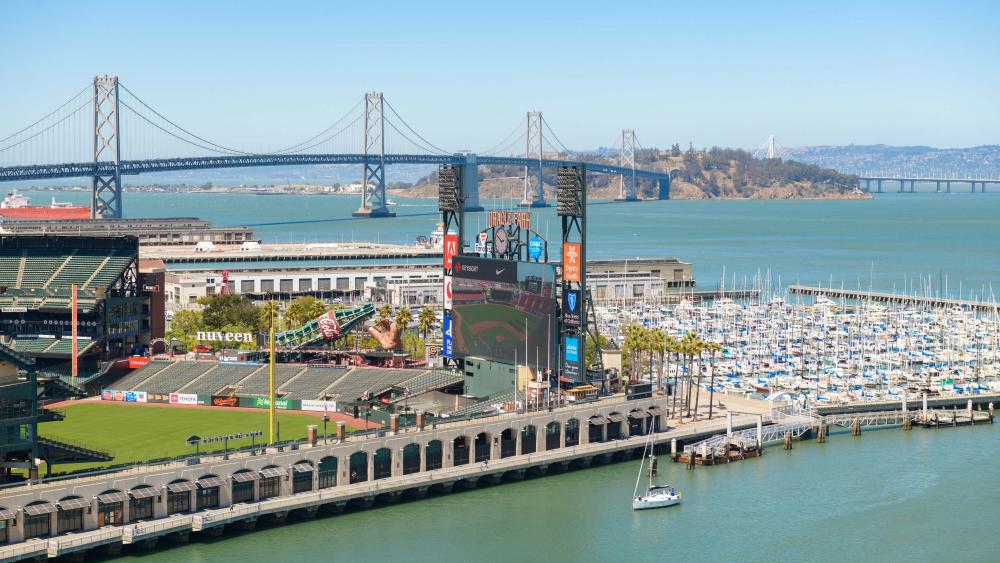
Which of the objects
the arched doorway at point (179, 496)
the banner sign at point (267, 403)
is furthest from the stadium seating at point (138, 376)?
the arched doorway at point (179, 496)

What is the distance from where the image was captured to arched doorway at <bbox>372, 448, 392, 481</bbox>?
48406 millimetres

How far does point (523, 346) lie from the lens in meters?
57.2

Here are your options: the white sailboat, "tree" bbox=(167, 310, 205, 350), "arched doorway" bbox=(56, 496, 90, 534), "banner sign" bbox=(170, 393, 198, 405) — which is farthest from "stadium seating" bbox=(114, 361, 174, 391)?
the white sailboat

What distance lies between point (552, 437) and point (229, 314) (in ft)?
109

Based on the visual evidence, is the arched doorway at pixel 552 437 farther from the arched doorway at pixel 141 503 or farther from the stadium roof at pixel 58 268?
the stadium roof at pixel 58 268

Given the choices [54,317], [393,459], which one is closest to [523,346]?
[393,459]

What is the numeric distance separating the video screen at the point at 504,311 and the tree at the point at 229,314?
72.5 feet

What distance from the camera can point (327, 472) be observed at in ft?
154

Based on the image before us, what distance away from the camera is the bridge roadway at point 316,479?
40.3m

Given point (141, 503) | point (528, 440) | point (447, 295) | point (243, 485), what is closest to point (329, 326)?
point (447, 295)

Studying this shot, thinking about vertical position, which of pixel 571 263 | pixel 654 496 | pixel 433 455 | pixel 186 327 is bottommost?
pixel 654 496

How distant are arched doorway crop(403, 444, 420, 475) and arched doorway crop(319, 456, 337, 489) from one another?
2973mm

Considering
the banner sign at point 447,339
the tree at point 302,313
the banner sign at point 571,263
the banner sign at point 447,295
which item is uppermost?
the banner sign at point 571,263

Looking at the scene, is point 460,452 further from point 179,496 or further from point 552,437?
point 179,496
